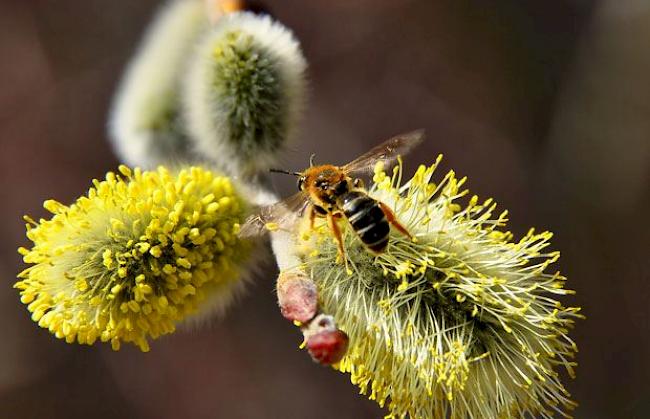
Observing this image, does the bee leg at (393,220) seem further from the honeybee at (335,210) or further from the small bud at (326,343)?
the small bud at (326,343)

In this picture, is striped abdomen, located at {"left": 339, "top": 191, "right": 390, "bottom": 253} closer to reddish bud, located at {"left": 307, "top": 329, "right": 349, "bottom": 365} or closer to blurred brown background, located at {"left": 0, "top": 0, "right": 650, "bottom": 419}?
reddish bud, located at {"left": 307, "top": 329, "right": 349, "bottom": 365}

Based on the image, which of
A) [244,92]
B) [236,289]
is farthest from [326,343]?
[244,92]

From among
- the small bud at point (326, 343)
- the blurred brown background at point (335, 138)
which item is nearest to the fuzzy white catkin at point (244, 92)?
the small bud at point (326, 343)

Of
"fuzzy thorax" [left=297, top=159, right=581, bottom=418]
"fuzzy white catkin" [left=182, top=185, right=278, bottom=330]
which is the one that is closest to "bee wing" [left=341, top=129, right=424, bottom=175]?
"fuzzy thorax" [left=297, top=159, right=581, bottom=418]

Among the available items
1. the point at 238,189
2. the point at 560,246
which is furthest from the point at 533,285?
the point at 560,246

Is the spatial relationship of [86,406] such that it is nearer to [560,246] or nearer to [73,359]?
[73,359]
